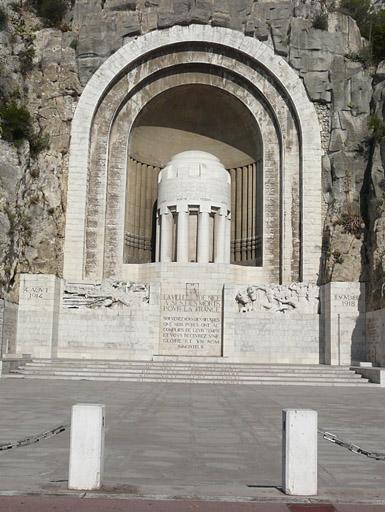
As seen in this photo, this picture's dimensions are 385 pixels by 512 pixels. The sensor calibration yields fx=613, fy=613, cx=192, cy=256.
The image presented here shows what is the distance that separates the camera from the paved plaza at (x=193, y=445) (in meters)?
5.01

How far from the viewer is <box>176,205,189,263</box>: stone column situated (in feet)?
85.1

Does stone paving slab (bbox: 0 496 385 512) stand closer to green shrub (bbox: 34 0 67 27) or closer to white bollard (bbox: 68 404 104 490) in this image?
white bollard (bbox: 68 404 104 490)

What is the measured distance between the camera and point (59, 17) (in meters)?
28.3

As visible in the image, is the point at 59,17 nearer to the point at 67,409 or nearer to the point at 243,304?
the point at 243,304

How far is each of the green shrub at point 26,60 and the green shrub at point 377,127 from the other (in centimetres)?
1474

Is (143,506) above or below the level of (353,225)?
below

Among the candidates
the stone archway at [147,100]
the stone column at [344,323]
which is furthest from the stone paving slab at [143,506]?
A: the stone archway at [147,100]

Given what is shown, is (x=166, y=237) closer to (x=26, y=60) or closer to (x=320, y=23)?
(x=26, y=60)

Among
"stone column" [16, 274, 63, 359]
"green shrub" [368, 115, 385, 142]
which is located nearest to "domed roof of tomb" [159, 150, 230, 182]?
"green shrub" [368, 115, 385, 142]

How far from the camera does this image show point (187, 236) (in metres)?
26.4

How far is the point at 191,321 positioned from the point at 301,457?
19.4m

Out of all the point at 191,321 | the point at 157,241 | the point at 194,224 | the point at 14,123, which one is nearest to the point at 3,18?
the point at 14,123

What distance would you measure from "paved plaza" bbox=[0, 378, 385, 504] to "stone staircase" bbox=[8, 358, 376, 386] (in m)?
4.41

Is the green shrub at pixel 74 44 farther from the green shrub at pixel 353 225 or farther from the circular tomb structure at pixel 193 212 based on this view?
the green shrub at pixel 353 225
